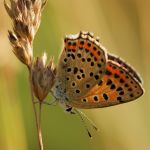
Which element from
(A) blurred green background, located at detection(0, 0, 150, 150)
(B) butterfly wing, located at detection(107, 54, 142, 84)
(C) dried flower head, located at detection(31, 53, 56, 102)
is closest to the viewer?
(C) dried flower head, located at detection(31, 53, 56, 102)

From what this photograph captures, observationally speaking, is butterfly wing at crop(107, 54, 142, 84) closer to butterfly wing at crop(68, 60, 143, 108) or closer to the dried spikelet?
butterfly wing at crop(68, 60, 143, 108)

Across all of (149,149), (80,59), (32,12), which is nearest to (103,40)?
(149,149)

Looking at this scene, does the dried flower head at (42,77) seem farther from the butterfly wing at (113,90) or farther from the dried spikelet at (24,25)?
the butterfly wing at (113,90)

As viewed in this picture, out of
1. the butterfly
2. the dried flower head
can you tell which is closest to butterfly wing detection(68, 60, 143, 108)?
the butterfly

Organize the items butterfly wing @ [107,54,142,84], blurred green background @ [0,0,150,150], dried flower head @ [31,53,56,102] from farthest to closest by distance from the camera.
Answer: blurred green background @ [0,0,150,150], butterfly wing @ [107,54,142,84], dried flower head @ [31,53,56,102]

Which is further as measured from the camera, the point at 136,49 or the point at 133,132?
the point at 136,49

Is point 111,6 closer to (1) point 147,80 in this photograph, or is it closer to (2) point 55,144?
(1) point 147,80

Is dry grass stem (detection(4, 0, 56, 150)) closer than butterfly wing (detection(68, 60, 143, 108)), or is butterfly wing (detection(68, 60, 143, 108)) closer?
dry grass stem (detection(4, 0, 56, 150))
